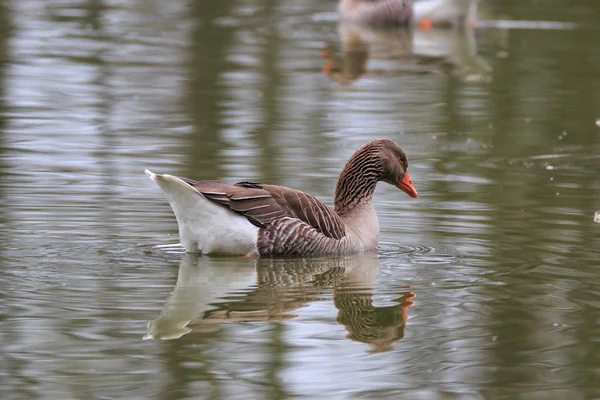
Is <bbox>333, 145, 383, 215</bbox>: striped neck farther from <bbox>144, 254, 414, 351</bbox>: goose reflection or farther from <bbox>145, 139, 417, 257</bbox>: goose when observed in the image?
<bbox>144, 254, 414, 351</bbox>: goose reflection

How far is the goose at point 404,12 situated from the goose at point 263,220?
1753 centimetres

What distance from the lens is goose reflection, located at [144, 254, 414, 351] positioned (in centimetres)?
759

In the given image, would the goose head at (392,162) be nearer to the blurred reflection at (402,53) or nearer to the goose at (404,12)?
the blurred reflection at (402,53)

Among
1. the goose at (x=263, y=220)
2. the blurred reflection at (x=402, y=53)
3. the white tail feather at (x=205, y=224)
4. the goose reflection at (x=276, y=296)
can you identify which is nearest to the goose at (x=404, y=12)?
the blurred reflection at (x=402, y=53)

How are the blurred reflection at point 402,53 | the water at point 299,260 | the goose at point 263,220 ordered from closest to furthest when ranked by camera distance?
the water at point 299,260 → the goose at point 263,220 → the blurred reflection at point 402,53

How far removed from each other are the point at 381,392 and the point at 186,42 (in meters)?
17.7

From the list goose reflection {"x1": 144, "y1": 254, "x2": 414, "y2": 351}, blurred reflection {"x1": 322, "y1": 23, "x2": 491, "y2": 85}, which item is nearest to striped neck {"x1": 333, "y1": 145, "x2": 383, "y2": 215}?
goose reflection {"x1": 144, "y1": 254, "x2": 414, "y2": 351}

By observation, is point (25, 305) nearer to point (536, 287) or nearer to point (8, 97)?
point (536, 287)

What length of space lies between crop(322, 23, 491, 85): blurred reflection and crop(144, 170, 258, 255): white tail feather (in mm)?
9787

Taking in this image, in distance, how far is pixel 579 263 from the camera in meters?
9.28

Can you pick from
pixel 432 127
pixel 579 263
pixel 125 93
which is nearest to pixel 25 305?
pixel 579 263

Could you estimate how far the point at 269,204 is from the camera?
9.54 metres

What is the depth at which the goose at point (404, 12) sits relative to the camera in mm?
27156

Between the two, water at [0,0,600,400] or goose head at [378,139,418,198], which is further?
goose head at [378,139,418,198]
